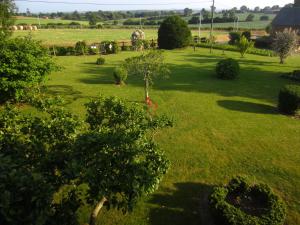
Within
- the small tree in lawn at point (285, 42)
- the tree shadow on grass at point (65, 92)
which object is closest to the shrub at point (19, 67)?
the tree shadow on grass at point (65, 92)

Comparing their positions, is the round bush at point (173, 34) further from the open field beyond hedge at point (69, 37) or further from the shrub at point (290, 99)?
the shrub at point (290, 99)

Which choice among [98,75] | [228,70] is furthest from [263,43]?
[98,75]

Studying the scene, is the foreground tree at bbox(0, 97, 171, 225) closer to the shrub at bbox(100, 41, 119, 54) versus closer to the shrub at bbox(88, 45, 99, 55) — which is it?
the shrub at bbox(88, 45, 99, 55)

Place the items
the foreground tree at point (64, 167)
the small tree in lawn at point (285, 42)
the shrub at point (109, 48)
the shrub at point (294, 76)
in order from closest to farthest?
the foreground tree at point (64, 167), the shrub at point (294, 76), the small tree in lawn at point (285, 42), the shrub at point (109, 48)

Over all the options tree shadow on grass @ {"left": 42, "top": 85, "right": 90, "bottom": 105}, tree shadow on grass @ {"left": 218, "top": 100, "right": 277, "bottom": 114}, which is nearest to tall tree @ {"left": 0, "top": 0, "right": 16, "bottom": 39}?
tree shadow on grass @ {"left": 42, "top": 85, "right": 90, "bottom": 105}

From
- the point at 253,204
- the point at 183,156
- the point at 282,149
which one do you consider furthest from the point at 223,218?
the point at 282,149

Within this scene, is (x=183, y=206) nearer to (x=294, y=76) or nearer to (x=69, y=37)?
(x=294, y=76)
